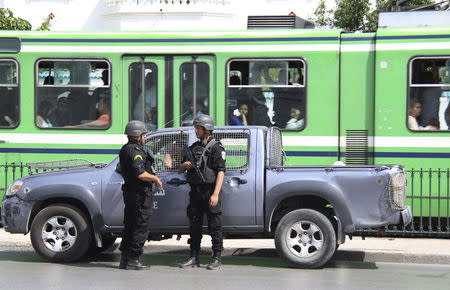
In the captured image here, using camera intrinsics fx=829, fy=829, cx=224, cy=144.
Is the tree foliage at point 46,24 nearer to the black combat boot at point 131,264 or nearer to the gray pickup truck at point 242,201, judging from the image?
the gray pickup truck at point 242,201

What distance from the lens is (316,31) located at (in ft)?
43.7

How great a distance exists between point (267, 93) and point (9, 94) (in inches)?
175

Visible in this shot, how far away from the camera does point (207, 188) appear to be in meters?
10.0

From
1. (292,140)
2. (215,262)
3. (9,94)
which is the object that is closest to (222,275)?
(215,262)

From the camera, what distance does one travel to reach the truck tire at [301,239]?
1010 cm

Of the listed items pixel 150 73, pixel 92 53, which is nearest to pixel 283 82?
pixel 150 73

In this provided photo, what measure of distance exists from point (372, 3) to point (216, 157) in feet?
54.8

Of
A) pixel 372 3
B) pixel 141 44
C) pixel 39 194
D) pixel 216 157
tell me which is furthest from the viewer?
pixel 372 3

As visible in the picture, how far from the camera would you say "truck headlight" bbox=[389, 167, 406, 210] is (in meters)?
9.97

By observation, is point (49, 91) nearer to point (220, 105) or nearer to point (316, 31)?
point (220, 105)

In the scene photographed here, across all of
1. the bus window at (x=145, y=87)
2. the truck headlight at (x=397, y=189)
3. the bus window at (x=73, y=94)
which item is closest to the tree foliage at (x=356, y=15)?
the bus window at (x=145, y=87)

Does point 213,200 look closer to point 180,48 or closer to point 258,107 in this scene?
point 258,107

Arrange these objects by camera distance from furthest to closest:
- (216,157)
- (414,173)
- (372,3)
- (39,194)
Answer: (372,3)
(414,173)
(39,194)
(216,157)

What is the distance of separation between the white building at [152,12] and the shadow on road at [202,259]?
16.3 metres
